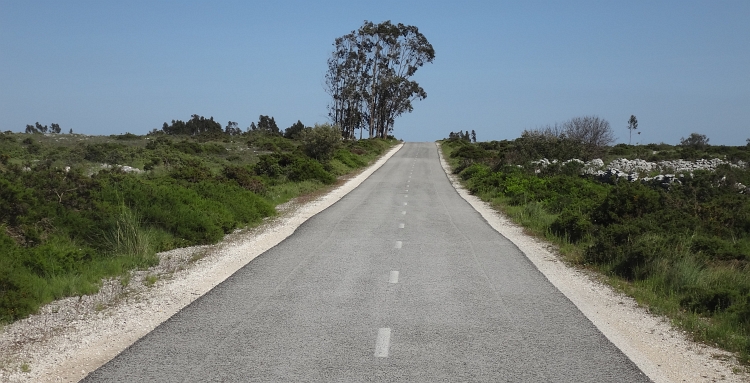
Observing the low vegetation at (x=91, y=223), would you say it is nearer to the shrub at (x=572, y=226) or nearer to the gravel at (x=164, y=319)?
the gravel at (x=164, y=319)

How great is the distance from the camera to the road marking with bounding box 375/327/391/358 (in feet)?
22.1

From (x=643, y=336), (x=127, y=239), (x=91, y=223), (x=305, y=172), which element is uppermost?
(x=91, y=223)

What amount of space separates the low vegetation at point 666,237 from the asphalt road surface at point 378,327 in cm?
160

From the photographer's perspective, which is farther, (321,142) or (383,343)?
(321,142)

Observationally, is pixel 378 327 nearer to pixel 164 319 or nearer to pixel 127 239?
pixel 164 319

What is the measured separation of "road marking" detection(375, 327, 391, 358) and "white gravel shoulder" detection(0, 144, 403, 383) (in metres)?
2.71

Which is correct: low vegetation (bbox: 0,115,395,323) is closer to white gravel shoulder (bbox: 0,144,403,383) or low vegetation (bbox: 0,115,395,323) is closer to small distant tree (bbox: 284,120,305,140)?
white gravel shoulder (bbox: 0,144,403,383)

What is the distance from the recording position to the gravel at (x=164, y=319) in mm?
6586

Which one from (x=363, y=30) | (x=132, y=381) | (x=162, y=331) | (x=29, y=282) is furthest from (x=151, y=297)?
(x=363, y=30)

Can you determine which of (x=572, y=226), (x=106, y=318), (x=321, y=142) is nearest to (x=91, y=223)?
(x=106, y=318)

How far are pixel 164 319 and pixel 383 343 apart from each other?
2.99 meters

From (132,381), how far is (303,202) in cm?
2094

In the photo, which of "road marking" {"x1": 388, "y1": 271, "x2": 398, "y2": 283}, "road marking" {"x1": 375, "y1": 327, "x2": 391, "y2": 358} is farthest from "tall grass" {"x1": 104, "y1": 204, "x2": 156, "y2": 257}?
"road marking" {"x1": 375, "y1": 327, "x2": 391, "y2": 358}

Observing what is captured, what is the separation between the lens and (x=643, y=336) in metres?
7.98
